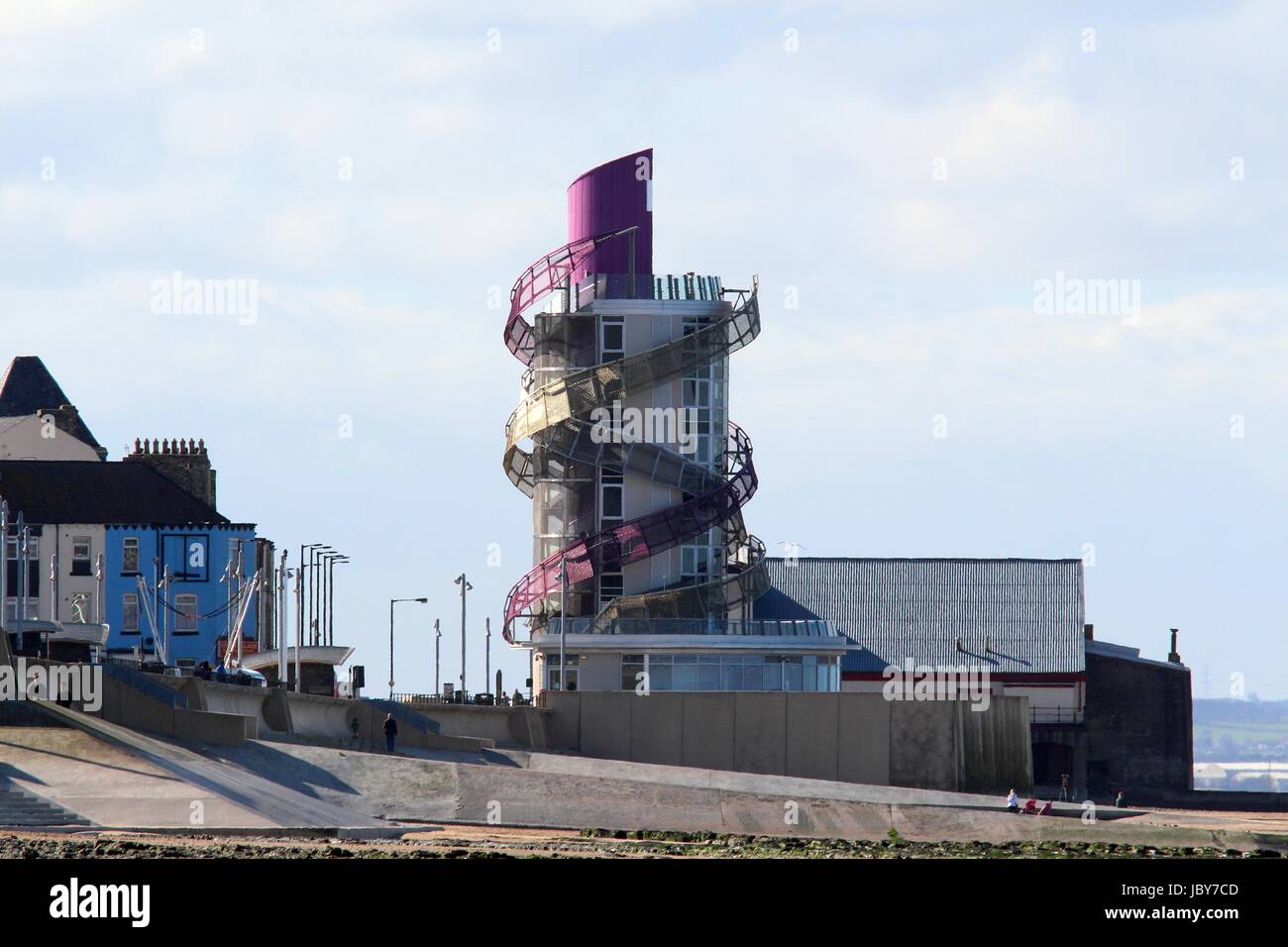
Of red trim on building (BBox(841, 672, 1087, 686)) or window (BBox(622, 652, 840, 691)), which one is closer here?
window (BBox(622, 652, 840, 691))

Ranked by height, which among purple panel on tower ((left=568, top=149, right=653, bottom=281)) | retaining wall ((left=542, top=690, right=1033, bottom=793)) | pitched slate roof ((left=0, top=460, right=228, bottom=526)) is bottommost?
retaining wall ((left=542, top=690, right=1033, bottom=793))

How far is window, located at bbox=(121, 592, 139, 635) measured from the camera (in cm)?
9669

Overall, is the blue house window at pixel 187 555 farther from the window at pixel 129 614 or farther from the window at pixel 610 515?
the window at pixel 610 515

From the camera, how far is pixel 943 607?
97.3 m

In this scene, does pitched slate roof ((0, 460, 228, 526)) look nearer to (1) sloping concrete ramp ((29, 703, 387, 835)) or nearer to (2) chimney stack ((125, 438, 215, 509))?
(2) chimney stack ((125, 438, 215, 509))

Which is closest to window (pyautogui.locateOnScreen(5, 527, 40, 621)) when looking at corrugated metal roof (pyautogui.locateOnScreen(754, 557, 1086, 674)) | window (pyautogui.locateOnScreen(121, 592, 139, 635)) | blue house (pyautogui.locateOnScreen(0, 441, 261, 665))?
blue house (pyautogui.locateOnScreen(0, 441, 261, 665))

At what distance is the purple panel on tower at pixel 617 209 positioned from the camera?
283ft

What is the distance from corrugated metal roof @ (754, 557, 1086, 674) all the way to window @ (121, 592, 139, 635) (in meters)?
25.6

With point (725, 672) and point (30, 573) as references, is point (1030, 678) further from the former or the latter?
point (30, 573)

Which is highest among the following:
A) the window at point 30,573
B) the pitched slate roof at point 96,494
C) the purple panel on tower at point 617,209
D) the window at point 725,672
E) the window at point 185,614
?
the purple panel on tower at point 617,209

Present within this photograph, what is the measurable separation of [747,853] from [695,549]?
149 ft

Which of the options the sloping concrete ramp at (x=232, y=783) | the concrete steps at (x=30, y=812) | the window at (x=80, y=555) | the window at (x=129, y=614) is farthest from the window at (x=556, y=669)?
the concrete steps at (x=30, y=812)

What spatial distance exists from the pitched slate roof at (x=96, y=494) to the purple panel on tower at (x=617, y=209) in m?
23.4

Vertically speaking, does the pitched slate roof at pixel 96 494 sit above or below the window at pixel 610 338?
below
